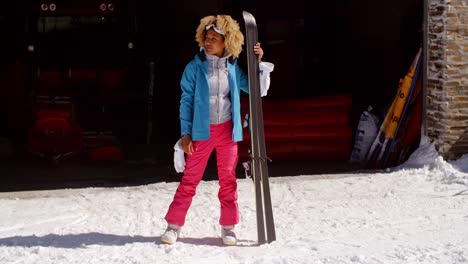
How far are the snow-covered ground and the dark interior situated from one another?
37.5 inches

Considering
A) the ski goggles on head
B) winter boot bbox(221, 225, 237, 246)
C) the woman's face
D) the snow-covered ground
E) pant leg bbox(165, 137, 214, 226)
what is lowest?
the snow-covered ground

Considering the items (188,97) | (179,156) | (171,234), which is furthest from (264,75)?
(171,234)

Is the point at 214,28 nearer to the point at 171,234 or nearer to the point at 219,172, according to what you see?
the point at 219,172

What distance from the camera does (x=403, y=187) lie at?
7.91m

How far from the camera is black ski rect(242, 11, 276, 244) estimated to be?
5.84m

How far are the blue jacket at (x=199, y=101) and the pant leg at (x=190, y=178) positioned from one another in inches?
4.8

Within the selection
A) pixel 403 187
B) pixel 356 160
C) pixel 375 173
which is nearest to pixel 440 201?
pixel 403 187

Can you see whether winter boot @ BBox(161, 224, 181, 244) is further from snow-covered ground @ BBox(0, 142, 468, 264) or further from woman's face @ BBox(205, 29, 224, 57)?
woman's face @ BBox(205, 29, 224, 57)

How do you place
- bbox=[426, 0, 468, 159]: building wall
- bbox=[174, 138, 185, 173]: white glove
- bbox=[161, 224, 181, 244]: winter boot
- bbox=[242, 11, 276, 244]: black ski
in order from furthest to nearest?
bbox=[426, 0, 468, 159]: building wall < bbox=[161, 224, 181, 244]: winter boot < bbox=[174, 138, 185, 173]: white glove < bbox=[242, 11, 276, 244]: black ski

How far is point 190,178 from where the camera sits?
6059mm

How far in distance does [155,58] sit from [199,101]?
8517mm

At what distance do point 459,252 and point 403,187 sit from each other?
208cm

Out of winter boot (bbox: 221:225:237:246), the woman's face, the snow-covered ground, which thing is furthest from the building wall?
the woman's face

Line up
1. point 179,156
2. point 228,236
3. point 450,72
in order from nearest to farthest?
point 179,156 → point 228,236 → point 450,72
